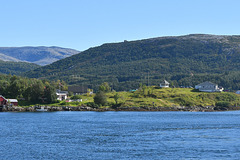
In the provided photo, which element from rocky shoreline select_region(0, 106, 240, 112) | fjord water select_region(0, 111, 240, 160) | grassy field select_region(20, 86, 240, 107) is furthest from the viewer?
grassy field select_region(20, 86, 240, 107)

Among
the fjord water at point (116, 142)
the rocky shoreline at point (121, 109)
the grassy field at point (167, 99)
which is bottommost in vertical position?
the fjord water at point (116, 142)

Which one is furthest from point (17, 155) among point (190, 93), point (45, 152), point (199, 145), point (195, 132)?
point (190, 93)

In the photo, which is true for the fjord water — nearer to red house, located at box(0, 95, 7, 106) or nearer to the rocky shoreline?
the rocky shoreline

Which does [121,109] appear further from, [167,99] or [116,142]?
[116,142]

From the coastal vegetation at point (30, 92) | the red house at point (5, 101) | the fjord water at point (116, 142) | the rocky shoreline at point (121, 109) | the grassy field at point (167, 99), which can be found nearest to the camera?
the fjord water at point (116, 142)

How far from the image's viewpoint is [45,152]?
60.2 metres

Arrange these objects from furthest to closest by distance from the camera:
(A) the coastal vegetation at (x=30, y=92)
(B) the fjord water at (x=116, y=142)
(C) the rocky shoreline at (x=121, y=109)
→ (A) the coastal vegetation at (x=30, y=92), (C) the rocky shoreline at (x=121, y=109), (B) the fjord water at (x=116, y=142)

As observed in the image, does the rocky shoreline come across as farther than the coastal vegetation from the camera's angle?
No

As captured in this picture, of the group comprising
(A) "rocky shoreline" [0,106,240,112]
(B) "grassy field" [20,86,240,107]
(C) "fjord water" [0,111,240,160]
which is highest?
(B) "grassy field" [20,86,240,107]

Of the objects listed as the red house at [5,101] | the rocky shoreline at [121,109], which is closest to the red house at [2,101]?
the red house at [5,101]

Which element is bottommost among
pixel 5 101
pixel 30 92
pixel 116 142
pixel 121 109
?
pixel 116 142

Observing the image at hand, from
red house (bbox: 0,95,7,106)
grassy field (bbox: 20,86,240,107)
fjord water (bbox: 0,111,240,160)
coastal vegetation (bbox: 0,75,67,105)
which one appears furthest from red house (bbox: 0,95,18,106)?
fjord water (bbox: 0,111,240,160)

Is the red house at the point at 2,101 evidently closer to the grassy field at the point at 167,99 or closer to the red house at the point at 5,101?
the red house at the point at 5,101

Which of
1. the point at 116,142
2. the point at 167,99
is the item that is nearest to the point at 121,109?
the point at 167,99
